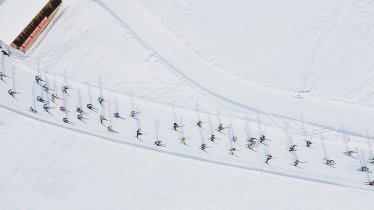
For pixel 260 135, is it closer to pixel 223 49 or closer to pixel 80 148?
pixel 223 49

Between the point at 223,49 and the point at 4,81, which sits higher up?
the point at 223,49

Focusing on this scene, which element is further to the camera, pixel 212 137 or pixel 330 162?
pixel 212 137

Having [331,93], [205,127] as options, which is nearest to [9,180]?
[205,127]

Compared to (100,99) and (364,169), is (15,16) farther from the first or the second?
(364,169)

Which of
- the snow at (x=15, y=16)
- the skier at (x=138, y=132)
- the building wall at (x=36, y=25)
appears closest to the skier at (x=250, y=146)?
the skier at (x=138, y=132)

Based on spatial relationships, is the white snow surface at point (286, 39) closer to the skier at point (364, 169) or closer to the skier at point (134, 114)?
the skier at point (364, 169)

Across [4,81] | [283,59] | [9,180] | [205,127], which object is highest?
[283,59]

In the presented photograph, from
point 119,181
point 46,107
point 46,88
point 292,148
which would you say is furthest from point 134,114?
point 292,148
